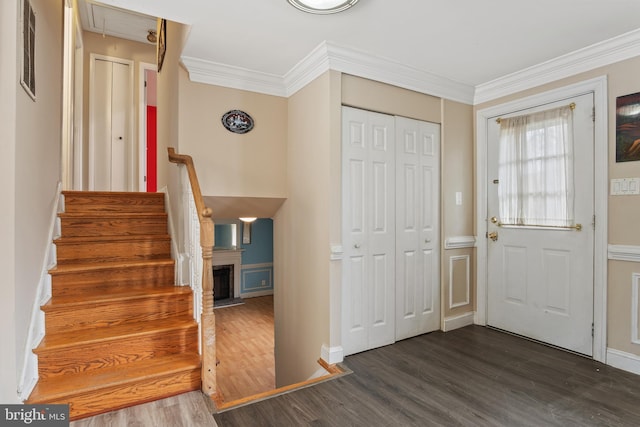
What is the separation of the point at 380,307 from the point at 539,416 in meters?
1.29

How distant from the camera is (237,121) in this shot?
306 centimetres

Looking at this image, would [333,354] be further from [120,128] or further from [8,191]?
[120,128]

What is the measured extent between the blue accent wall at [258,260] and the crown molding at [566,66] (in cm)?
568

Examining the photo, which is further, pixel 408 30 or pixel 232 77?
pixel 232 77

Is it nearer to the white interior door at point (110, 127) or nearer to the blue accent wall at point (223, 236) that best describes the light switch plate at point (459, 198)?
the white interior door at point (110, 127)

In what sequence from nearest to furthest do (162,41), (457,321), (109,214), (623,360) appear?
(623,360), (109,214), (457,321), (162,41)

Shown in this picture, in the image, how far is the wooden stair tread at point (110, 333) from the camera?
2025mm

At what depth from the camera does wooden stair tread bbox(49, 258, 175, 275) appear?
2434 millimetres

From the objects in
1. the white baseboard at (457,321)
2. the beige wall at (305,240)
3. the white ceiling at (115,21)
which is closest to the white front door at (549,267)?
the white baseboard at (457,321)

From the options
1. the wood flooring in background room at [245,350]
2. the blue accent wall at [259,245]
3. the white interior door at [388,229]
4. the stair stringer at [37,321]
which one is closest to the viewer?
the stair stringer at [37,321]

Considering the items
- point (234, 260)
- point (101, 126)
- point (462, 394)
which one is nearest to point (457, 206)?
point (462, 394)

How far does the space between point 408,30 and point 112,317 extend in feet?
9.34

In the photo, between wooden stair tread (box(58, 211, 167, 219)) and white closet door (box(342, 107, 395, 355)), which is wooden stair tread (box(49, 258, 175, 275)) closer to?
wooden stair tread (box(58, 211, 167, 219))

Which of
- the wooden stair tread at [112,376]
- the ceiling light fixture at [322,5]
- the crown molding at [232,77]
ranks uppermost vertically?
the ceiling light fixture at [322,5]
